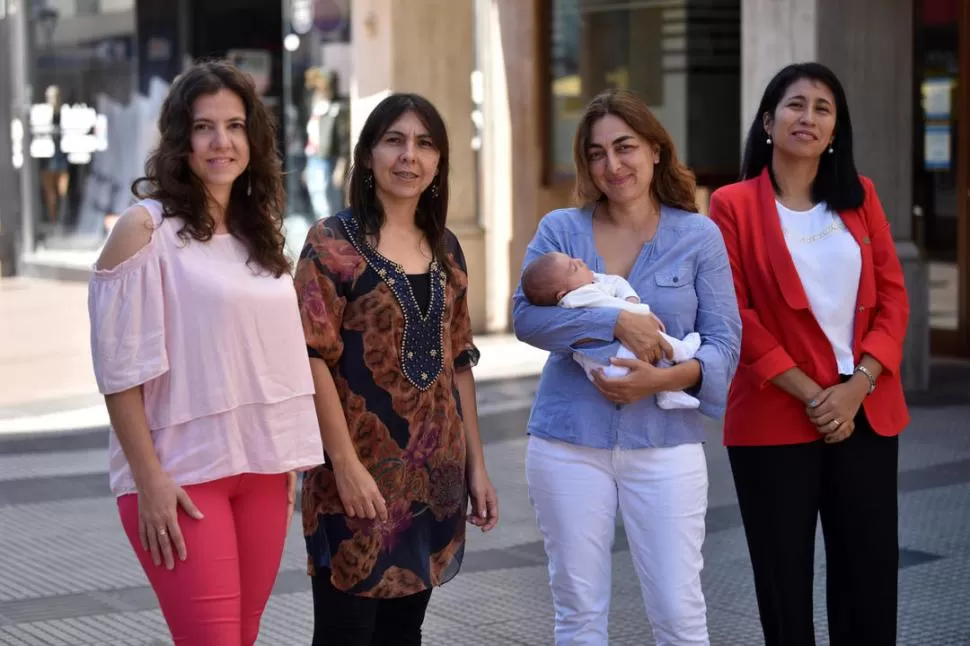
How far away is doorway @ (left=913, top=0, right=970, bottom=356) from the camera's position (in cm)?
1305

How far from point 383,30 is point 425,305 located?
11.0m

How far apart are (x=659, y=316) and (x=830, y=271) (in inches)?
26.2

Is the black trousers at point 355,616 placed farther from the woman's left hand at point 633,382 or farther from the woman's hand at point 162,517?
the woman's left hand at point 633,382

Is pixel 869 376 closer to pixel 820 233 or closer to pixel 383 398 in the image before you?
pixel 820 233

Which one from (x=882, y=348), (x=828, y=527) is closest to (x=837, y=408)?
(x=882, y=348)

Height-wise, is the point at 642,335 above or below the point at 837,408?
above

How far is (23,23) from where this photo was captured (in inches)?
906

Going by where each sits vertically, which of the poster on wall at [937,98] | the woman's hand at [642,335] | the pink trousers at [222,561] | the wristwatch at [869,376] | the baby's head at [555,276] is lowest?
the pink trousers at [222,561]

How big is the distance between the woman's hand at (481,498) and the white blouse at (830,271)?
1.10 metres

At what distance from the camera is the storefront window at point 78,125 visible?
23.1 metres

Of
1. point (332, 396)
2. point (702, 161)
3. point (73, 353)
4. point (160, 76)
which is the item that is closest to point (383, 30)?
point (702, 161)

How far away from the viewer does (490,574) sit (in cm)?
688

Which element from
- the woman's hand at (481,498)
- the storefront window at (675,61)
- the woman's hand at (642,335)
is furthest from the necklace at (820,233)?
the storefront window at (675,61)

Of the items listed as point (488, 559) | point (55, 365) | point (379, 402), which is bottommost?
point (55, 365)
